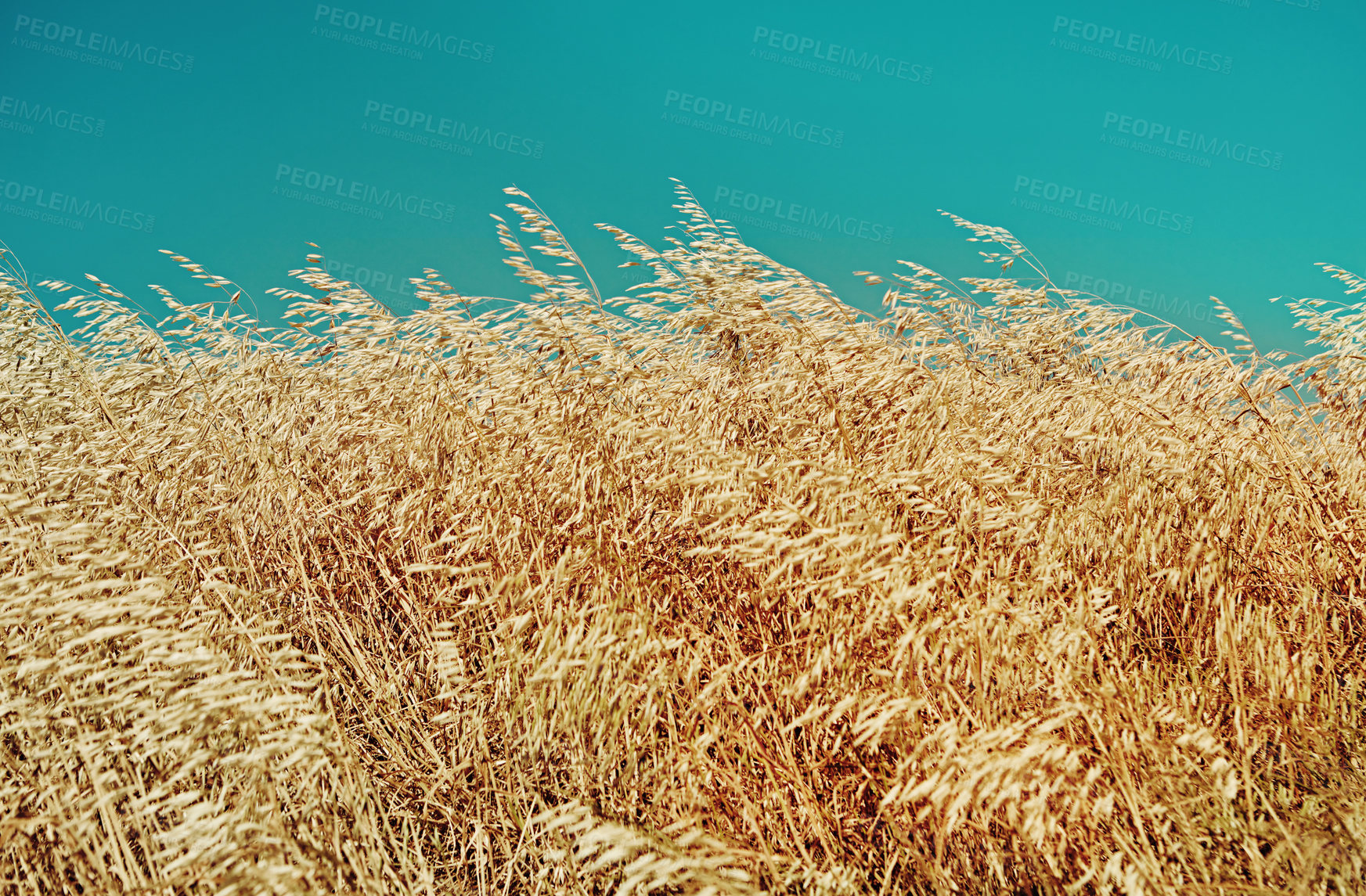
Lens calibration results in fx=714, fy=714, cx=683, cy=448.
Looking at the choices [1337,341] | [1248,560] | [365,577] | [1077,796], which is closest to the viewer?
[1077,796]

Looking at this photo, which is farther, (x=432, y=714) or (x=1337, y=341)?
Answer: (x=1337, y=341)

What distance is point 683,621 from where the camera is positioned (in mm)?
1697

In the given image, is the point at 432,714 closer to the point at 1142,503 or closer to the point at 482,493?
the point at 482,493

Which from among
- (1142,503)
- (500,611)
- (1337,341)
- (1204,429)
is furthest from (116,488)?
(1337,341)

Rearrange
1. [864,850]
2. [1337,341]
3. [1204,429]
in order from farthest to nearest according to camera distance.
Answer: [1337,341], [1204,429], [864,850]

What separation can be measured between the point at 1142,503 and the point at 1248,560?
11.2 inches

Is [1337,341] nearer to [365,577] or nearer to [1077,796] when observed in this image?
[1077,796]

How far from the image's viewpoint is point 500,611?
5.91ft

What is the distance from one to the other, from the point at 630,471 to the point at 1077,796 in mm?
1420

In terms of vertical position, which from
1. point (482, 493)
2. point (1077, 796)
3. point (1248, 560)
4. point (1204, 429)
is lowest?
point (1077, 796)

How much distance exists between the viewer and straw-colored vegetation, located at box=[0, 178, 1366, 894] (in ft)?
4.12

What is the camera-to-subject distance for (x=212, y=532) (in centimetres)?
239

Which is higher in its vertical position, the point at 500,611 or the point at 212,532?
the point at 212,532

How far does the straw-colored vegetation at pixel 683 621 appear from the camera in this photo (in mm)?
1255
